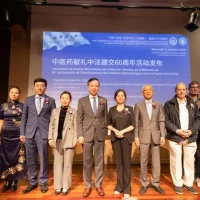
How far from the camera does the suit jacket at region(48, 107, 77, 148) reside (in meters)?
2.56

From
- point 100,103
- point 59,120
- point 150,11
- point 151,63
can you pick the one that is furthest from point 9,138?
point 150,11

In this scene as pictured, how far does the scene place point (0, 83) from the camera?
3982mm

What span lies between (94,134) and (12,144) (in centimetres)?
120

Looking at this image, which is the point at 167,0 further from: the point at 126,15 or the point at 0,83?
the point at 0,83

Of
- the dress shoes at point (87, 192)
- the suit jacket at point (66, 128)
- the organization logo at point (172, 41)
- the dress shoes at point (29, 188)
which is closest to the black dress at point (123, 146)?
the dress shoes at point (87, 192)

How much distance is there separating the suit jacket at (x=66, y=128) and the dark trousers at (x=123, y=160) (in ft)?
1.86

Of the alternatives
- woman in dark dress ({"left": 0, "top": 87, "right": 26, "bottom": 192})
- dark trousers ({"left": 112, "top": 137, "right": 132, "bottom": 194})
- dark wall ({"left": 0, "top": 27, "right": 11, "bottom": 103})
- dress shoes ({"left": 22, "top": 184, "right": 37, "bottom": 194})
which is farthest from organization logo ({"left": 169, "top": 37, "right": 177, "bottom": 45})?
dress shoes ({"left": 22, "top": 184, "right": 37, "bottom": 194})

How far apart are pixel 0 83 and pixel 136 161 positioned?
10.6 feet

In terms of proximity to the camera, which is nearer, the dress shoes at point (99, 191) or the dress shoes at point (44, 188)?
the dress shoes at point (99, 191)

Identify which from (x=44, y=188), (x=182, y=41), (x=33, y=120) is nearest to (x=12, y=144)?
(x=33, y=120)

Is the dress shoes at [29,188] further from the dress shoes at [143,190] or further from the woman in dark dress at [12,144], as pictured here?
the dress shoes at [143,190]

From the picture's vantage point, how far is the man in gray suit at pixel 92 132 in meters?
2.56

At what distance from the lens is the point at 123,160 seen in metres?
2.52

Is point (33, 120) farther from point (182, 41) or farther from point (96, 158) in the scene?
point (182, 41)
